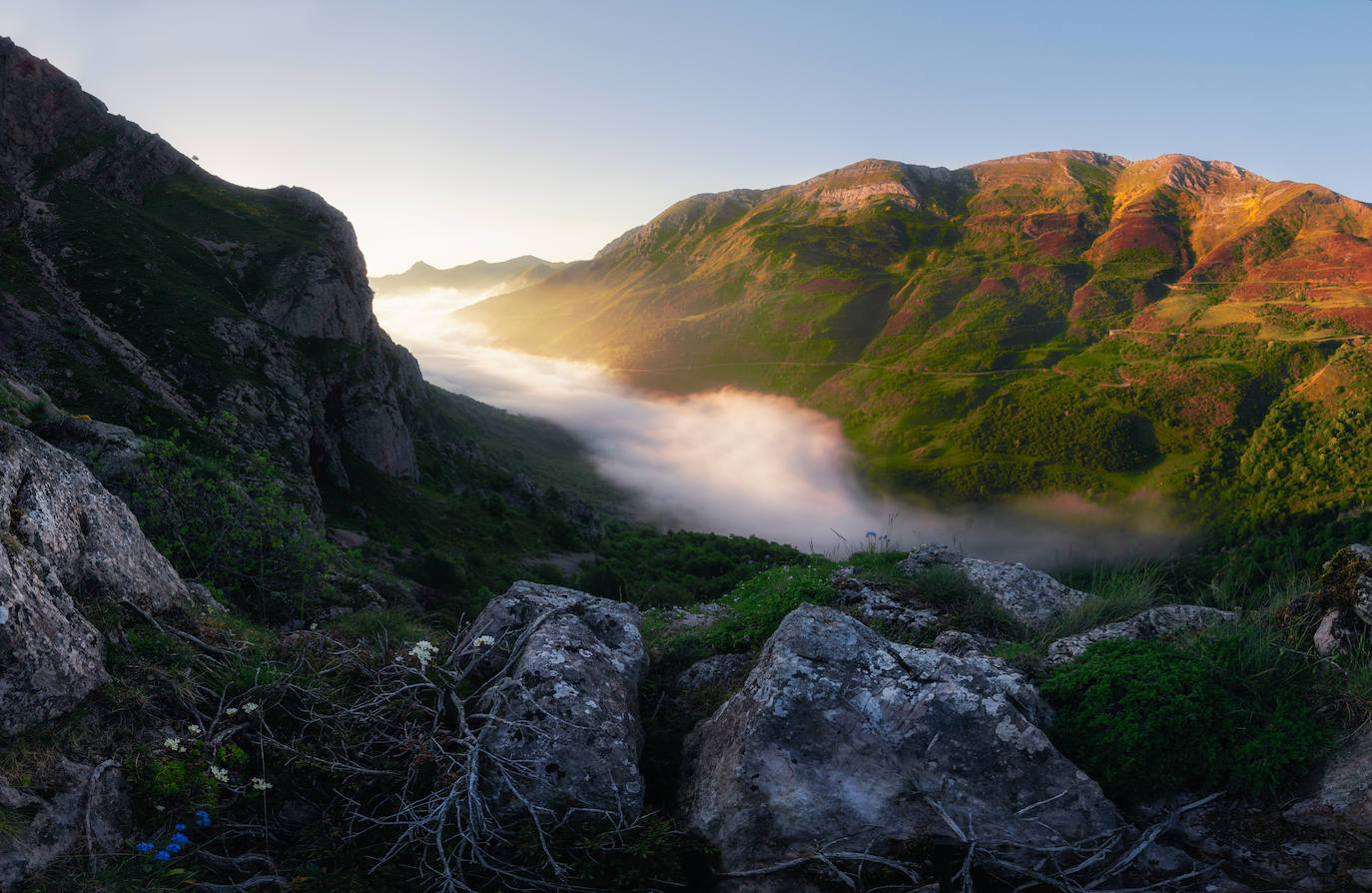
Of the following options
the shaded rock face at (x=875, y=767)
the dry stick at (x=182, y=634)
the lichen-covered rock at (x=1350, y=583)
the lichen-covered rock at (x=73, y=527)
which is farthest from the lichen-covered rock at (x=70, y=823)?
the lichen-covered rock at (x=1350, y=583)

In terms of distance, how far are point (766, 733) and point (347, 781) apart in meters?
3.25

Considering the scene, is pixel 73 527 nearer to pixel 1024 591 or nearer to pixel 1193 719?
pixel 1193 719

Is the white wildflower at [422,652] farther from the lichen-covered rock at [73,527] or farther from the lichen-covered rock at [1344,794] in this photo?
the lichen-covered rock at [1344,794]

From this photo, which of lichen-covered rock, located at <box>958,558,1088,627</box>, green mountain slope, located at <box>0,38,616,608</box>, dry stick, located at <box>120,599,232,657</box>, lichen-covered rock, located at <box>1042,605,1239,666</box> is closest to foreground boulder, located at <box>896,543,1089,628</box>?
lichen-covered rock, located at <box>958,558,1088,627</box>

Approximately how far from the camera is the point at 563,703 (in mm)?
5320

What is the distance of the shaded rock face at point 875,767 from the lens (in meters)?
4.53

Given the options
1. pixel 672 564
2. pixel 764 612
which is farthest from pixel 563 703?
pixel 672 564

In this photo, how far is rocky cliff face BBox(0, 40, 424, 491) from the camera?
104 ft

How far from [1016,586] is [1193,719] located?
13.1ft

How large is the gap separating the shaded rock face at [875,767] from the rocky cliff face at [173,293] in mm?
34804

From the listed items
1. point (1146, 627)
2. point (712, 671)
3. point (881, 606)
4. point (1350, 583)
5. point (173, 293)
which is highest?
point (173, 293)

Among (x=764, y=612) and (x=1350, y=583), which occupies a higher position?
(x=1350, y=583)

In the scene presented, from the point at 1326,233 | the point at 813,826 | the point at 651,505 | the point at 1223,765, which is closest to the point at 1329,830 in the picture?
the point at 1223,765

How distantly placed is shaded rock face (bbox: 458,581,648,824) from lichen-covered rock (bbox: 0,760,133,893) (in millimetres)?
2313
